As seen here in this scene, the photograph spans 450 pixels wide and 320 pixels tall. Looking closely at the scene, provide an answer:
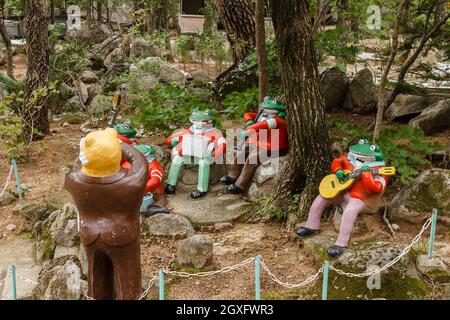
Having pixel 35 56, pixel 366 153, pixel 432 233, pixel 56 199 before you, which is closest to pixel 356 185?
pixel 366 153

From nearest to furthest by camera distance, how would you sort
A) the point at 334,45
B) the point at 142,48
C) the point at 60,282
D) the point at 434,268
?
1. the point at 60,282
2. the point at 434,268
3. the point at 334,45
4. the point at 142,48

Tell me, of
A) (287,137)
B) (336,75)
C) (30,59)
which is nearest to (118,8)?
(30,59)

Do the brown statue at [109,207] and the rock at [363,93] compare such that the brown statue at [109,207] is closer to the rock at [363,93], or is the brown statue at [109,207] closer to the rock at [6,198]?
the rock at [6,198]

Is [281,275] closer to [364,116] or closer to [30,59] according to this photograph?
[364,116]

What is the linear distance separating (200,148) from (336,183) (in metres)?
1.90

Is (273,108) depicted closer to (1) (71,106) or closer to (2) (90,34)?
(1) (71,106)

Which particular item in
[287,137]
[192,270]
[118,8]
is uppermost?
[118,8]

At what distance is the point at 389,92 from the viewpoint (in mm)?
8266

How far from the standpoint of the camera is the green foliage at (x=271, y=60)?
26.2 feet

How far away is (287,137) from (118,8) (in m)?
15.0

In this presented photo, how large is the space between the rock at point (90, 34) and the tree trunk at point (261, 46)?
Answer: 1176 centimetres

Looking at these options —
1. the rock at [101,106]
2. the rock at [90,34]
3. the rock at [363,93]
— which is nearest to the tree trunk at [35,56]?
the rock at [101,106]

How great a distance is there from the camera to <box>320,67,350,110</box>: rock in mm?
8398

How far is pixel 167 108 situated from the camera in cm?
770
